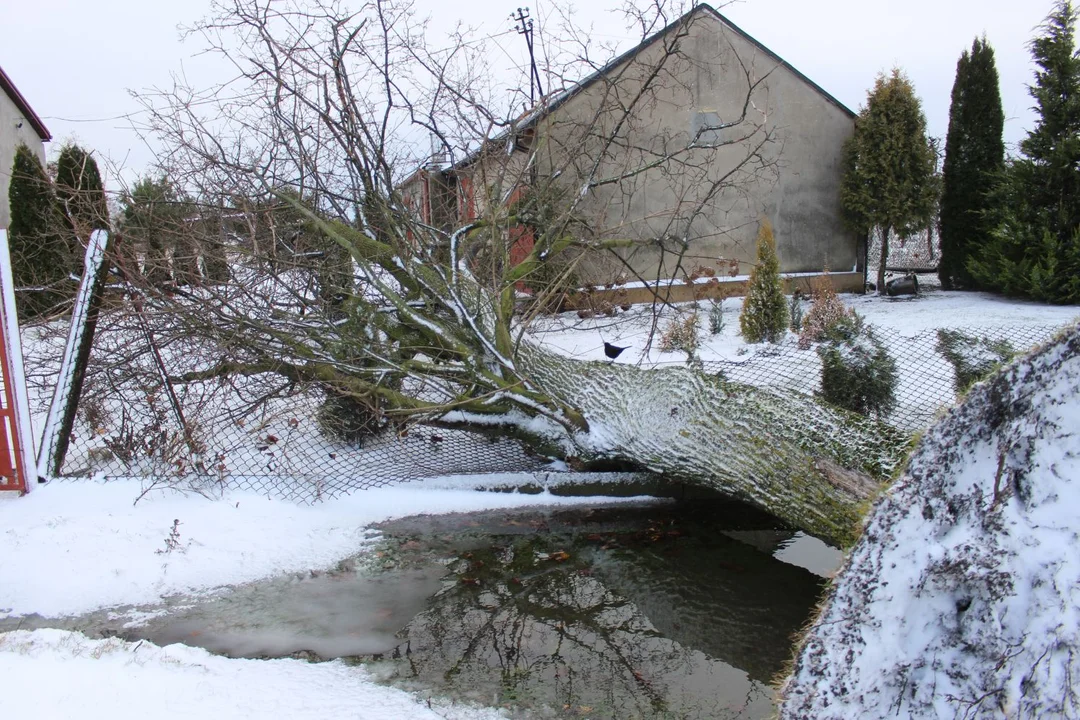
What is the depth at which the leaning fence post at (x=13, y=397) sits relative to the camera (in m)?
4.62

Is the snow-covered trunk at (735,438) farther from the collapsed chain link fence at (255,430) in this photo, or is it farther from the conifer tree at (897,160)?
the conifer tree at (897,160)

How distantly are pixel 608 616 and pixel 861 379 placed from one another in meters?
3.38

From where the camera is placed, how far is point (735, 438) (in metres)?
4.55

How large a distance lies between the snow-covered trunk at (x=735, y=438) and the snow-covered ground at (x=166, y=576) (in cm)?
83

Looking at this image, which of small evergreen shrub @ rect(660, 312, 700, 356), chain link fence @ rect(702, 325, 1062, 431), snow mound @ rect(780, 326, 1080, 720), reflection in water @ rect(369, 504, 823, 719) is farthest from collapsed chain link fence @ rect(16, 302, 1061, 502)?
snow mound @ rect(780, 326, 1080, 720)

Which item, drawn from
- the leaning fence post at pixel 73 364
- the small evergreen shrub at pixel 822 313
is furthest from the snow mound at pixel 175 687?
the small evergreen shrub at pixel 822 313

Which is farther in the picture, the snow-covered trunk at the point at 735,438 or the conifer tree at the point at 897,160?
the conifer tree at the point at 897,160

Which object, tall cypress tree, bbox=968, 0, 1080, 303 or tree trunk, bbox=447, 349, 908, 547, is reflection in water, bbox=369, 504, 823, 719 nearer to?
tree trunk, bbox=447, 349, 908, 547

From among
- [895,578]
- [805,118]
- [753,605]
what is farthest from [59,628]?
[805,118]

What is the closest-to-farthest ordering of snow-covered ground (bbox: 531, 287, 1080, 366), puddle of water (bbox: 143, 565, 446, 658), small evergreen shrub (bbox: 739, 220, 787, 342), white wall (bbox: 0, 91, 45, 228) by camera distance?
puddle of water (bbox: 143, 565, 446, 658)
snow-covered ground (bbox: 531, 287, 1080, 366)
small evergreen shrub (bbox: 739, 220, 787, 342)
white wall (bbox: 0, 91, 45, 228)

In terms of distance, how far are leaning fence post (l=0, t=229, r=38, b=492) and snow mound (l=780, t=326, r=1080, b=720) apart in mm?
4784

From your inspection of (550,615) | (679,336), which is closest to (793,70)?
(679,336)

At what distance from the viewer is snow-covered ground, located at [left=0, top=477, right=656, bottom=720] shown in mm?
2871

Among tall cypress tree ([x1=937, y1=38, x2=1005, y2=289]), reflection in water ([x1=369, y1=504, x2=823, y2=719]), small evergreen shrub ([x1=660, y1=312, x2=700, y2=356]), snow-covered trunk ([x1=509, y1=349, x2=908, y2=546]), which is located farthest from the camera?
tall cypress tree ([x1=937, y1=38, x2=1005, y2=289])
